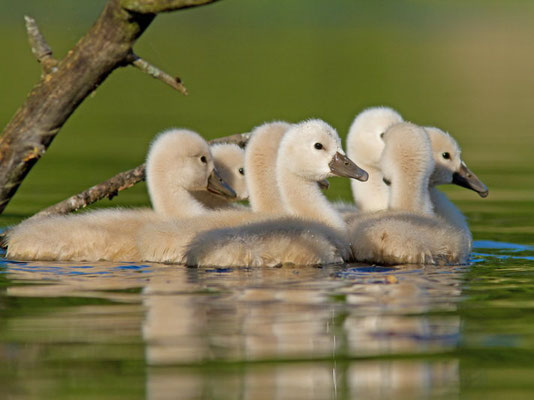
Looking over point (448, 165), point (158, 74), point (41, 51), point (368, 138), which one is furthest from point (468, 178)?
point (41, 51)

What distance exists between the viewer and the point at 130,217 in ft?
34.0

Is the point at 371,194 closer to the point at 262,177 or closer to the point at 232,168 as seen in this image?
the point at 232,168

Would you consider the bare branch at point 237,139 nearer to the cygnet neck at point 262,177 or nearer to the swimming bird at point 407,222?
the cygnet neck at point 262,177

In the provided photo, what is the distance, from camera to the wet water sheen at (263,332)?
6.43 metres

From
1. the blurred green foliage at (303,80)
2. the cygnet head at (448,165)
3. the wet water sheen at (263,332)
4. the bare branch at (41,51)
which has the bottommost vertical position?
the wet water sheen at (263,332)

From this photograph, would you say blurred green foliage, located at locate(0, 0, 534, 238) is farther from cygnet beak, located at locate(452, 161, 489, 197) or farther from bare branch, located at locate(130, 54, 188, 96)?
bare branch, located at locate(130, 54, 188, 96)

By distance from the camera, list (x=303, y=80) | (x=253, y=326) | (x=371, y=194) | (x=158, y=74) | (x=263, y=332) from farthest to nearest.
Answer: (x=303, y=80) < (x=371, y=194) < (x=158, y=74) < (x=253, y=326) < (x=263, y=332)

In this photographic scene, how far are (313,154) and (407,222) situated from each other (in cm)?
93

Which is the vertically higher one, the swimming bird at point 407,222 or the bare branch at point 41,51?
the bare branch at point 41,51

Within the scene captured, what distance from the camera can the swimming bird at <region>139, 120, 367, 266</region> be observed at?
9.56m

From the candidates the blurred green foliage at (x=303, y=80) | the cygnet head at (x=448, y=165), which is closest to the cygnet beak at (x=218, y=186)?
the cygnet head at (x=448, y=165)

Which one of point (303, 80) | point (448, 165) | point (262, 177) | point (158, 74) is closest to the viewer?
point (158, 74)

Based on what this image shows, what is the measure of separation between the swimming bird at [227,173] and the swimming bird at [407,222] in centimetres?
122

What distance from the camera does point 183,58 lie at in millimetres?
53125
